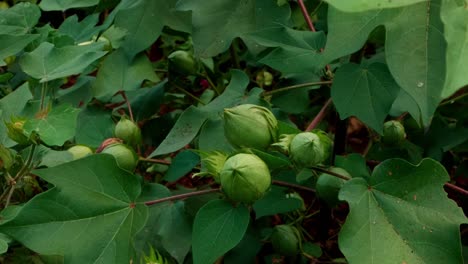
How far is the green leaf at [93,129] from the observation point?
1.20 m

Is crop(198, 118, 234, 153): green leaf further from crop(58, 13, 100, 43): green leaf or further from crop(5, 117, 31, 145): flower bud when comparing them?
crop(58, 13, 100, 43): green leaf

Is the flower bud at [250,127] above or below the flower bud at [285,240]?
above

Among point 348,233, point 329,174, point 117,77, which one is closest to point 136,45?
point 117,77

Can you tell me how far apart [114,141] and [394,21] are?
0.53 m

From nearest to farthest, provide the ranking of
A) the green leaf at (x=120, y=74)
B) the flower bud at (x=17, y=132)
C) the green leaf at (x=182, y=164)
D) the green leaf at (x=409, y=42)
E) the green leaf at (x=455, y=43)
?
the green leaf at (x=455, y=43) → the green leaf at (x=409, y=42) → the flower bud at (x=17, y=132) → the green leaf at (x=182, y=164) → the green leaf at (x=120, y=74)

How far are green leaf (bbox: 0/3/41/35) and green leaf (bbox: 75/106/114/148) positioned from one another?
0.75 ft

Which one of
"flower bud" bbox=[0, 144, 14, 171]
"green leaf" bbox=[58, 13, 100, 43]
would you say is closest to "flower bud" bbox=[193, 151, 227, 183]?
"flower bud" bbox=[0, 144, 14, 171]

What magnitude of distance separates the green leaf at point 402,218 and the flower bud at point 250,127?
140 millimetres

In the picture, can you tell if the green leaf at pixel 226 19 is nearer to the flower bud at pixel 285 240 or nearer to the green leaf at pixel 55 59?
the green leaf at pixel 55 59

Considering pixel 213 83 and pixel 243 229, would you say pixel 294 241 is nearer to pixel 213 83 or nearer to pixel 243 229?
pixel 243 229

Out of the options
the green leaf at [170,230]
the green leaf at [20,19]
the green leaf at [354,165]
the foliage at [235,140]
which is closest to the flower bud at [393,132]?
the foliage at [235,140]

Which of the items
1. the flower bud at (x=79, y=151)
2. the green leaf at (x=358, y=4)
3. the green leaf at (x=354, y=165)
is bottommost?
the flower bud at (x=79, y=151)

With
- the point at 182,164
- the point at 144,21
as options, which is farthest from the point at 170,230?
the point at 144,21

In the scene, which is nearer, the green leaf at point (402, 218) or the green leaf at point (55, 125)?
the green leaf at point (402, 218)
